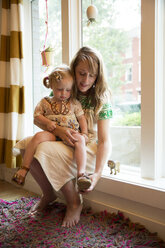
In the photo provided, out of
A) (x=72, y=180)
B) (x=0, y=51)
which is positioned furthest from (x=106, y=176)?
(x=0, y=51)

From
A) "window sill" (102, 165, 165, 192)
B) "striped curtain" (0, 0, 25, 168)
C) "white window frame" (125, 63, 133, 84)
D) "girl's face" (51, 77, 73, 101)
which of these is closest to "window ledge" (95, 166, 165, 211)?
"window sill" (102, 165, 165, 192)

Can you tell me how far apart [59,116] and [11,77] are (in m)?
0.89

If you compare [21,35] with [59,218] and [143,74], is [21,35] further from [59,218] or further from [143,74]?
[59,218]

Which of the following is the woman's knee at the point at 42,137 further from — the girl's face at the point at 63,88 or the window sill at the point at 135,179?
the window sill at the point at 135,179

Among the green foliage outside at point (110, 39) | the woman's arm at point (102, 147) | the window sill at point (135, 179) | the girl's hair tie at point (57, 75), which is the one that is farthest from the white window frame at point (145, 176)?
the girl's hair tie at point (57, 75)

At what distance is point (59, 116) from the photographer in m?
1.39

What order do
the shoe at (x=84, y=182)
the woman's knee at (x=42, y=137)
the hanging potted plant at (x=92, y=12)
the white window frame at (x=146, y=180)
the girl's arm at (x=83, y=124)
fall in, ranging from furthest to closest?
the hanging potted plant at (x=92, y=12), the girl's arm at (x=83, y=124), the woman's knee at (x=42, y=137), the white window frame at (x=146, y=180), the shoe at (x=84, y=182)

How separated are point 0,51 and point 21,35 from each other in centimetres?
31

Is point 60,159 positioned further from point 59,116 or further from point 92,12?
point 92,12

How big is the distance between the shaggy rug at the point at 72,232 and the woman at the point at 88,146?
81 mm

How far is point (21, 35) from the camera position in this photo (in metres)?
2.02

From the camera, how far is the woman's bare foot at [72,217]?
4.17ft

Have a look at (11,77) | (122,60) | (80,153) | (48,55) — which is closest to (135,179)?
(80,153)

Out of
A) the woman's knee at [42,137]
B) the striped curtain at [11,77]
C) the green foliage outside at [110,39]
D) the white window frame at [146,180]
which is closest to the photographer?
the white window frame at [146,180]
